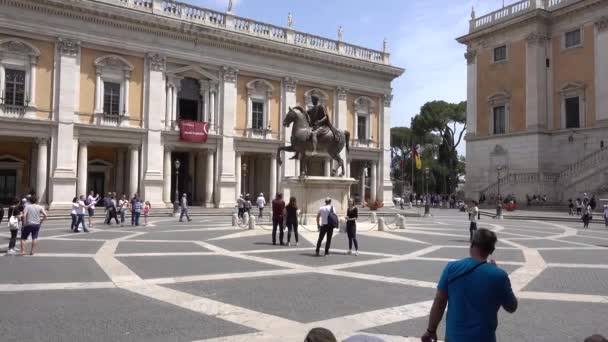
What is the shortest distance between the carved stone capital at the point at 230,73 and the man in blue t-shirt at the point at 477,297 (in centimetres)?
3578

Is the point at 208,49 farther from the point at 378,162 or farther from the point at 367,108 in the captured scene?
the point at 378,162

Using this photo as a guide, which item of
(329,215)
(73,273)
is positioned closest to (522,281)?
(329,215)

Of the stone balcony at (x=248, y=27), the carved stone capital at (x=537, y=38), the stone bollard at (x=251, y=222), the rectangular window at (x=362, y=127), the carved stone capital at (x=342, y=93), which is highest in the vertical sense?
the carved stone capital at (x=537, y=38)

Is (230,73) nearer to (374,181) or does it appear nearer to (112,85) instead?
(112,85)

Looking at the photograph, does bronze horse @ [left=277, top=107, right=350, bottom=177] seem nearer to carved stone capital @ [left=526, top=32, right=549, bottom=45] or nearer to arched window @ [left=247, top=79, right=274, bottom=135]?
arched window @ [left=247, top=79, right=274, bottom=135]

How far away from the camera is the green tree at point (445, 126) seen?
7369 centimetres

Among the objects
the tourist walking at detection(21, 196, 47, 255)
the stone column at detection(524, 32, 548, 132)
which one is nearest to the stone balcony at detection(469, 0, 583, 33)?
the stone column at detection(524, 32, 548, 132)

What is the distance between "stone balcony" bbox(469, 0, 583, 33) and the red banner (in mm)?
28430

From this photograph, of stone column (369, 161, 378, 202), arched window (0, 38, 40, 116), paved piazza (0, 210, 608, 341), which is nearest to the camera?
paved piazza (0, 210, 608, 341)

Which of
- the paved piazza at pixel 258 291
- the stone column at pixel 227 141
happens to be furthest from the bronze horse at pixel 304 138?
the stone column at pixel 227 141

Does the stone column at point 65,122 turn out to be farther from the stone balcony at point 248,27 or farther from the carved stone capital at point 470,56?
the carved stone capital at point 470,56

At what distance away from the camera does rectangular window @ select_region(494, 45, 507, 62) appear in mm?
45513

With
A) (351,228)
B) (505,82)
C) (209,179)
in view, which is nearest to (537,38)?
(505,82)

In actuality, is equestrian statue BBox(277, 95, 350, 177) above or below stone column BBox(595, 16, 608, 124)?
below
